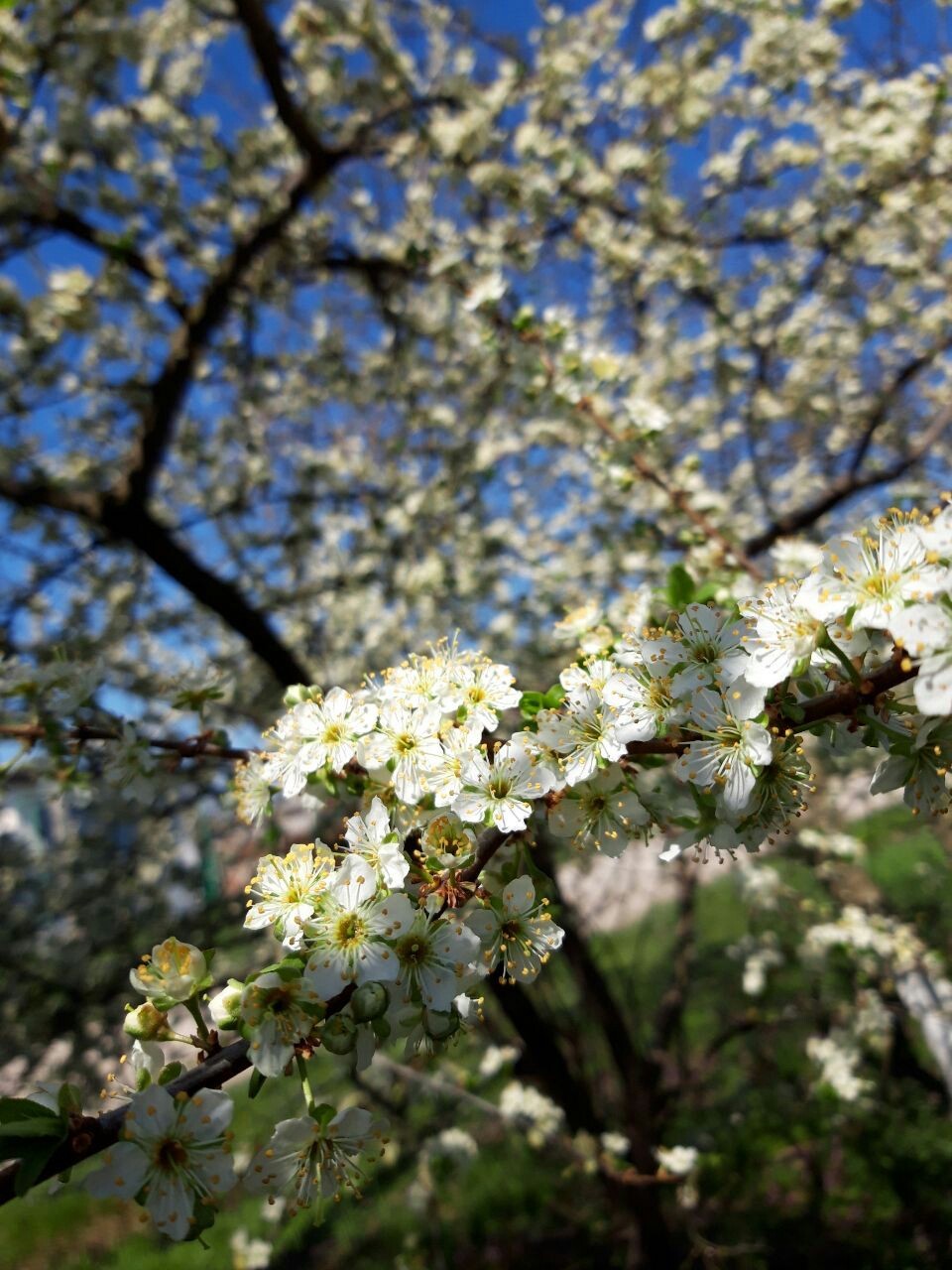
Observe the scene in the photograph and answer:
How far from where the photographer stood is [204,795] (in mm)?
3652

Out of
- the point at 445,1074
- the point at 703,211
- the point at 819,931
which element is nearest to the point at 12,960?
the point at 445,1074

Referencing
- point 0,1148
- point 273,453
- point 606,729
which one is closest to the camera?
point 0,1148

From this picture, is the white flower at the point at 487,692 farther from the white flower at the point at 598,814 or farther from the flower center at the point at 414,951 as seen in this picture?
the flower center at the point at 414,951

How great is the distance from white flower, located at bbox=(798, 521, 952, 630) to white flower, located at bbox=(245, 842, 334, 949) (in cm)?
67

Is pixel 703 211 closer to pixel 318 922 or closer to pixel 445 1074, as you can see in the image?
pixel 318 922

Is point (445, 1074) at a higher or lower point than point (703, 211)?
lower

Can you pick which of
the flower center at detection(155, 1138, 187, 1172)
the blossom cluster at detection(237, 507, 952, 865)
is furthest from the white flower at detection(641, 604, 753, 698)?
the flower center at detection(155, 1138, 187, 1172)

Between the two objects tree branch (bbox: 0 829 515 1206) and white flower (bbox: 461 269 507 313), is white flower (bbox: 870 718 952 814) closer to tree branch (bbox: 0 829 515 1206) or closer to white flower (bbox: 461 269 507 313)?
tree branch (bbox: 0 829 515 1206)

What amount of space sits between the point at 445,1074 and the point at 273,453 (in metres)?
3.82

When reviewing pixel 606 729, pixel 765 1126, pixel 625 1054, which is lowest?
pixel 765 1126

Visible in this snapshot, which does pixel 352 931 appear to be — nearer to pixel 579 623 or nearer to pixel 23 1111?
pixel 23 1111

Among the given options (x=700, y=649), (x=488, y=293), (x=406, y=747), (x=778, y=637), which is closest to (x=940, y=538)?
(x=778, y=637)

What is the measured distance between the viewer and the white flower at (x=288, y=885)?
0.94m

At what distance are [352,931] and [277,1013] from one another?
11 cm
